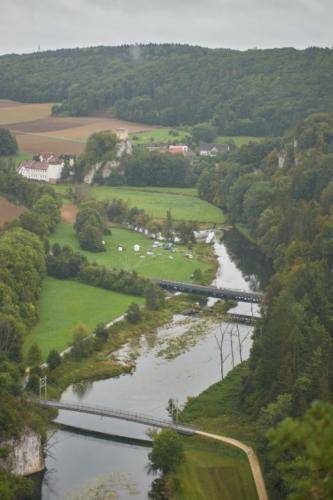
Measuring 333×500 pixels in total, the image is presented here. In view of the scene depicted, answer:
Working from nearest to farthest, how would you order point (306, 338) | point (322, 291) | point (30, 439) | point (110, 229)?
point (30, 439), point (306, 338), point (322, 291), point (110, 229)

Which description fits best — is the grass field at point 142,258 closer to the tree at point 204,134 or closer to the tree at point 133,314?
the tree at point 133,314

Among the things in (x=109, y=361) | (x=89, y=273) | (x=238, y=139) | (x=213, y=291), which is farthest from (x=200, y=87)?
(x=109, y=361)

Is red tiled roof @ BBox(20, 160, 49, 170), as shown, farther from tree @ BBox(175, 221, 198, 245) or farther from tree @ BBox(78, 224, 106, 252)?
tree @ BBox(78, 224, 106, 252)

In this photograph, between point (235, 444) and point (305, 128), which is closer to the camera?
point (235, 444)

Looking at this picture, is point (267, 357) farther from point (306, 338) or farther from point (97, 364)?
point (97, 364)

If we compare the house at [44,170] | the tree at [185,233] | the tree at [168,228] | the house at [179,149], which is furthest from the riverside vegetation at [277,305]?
the house at [179,149]

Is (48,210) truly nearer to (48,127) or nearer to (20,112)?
(48,127)

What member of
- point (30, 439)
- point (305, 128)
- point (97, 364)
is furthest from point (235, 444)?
point (305, 128)

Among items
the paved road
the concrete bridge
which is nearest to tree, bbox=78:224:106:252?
the concrete bridge
